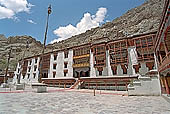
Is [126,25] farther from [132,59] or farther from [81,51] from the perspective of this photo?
[132,59]

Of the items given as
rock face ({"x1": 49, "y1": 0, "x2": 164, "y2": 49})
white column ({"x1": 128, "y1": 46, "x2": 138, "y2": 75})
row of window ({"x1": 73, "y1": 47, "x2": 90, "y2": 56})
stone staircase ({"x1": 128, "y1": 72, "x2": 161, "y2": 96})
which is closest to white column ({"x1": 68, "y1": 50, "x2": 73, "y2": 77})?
row of window ({"x1": 73, "y1": 47, "x2": 90, "y2": 56})

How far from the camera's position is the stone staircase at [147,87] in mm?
13329

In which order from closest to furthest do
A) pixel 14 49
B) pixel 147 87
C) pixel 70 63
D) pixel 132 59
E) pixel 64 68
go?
pixel 147 87, pixel 132 59, pixel 70 63, pixel 64 68, pixel 14 49

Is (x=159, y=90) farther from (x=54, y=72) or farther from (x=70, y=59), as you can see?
(x=54, y=72)

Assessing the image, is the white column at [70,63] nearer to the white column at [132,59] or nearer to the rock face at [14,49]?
the white column at [132,59]

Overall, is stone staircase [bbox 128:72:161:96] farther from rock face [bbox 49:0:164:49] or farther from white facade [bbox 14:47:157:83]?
rock face [bbox 49:0:164:49]

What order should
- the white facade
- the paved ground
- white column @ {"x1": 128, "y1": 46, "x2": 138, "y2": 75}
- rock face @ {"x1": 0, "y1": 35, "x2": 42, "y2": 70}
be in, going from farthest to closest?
rock face @ {"x1": 0, "y1": 35, "x2": 42, "y2": 70}
the white facade
white column @ {"x1": 128, "y1": 46, "x2": 138, "y2": 75}
the paved ground

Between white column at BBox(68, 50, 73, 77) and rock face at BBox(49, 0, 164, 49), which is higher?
rock face at BBox(49, 0, 164, 49)

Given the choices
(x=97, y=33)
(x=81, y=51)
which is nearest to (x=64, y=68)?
(x=81, y=51)

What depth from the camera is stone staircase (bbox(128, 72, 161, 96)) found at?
13.3 meters

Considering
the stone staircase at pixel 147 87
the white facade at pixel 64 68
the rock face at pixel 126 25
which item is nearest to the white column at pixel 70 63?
the white facade at pixel 64 68

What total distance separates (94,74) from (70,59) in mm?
9669

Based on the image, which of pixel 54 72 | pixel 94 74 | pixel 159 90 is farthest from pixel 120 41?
pixel 54 72

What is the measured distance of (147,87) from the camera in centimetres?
1350
